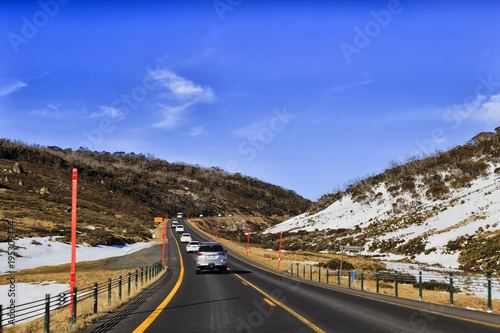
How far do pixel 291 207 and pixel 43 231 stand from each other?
518ft

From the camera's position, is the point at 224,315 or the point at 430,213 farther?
the point at 430,213

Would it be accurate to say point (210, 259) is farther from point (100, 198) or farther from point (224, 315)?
point (100, 198)

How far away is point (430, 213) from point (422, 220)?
7.35 feet

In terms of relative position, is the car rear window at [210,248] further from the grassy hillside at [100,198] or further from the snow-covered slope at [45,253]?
the grassy hillside at [100,198]

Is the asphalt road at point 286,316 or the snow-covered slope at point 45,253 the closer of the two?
the asphalt road at point 286,316

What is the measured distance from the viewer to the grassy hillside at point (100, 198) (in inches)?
2089

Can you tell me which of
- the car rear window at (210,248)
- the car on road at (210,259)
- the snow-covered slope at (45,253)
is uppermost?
the car rear window at (210,248)

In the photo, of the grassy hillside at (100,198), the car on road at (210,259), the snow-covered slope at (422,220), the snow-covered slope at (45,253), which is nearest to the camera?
the car on road at (210,259)

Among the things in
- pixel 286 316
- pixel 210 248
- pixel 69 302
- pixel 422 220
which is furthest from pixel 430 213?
pixel 69 302

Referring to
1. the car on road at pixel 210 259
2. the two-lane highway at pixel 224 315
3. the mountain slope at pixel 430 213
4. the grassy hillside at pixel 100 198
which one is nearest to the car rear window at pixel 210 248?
the car on road at pixel 210 259

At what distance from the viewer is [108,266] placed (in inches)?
1369

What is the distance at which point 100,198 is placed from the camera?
314ft

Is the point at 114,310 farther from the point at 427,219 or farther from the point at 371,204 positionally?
the point at 371,204

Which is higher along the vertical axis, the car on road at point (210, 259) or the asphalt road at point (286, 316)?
the asphalt road at point (286, 316)
